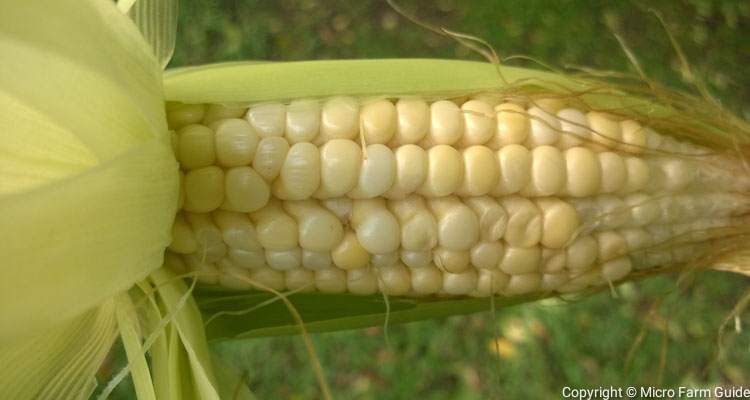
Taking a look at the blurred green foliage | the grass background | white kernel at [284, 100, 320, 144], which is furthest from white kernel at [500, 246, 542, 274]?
the blurred green foliage

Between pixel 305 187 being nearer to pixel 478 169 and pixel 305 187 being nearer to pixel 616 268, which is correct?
pixel 478 169

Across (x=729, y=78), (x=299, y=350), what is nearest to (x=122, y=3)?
(x=299, y=350)

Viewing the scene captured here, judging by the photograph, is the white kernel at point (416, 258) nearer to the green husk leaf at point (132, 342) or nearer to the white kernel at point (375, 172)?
the white kernel at point (375, 172)

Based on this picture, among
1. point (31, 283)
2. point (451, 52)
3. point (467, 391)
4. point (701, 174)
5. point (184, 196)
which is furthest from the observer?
point (451, 52)

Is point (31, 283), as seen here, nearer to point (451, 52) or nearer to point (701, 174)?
point (701, 174)

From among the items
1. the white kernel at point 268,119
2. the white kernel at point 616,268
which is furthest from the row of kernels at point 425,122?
the white kernel at point 616,268

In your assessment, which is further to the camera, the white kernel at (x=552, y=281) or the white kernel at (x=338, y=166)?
the white kernel at (x=552, y=281)

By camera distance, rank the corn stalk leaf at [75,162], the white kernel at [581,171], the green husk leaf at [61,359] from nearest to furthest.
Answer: the corn stalk leaf at [75,162] → the green husk leaf at [61,359] → the white kernel at [581,171]
